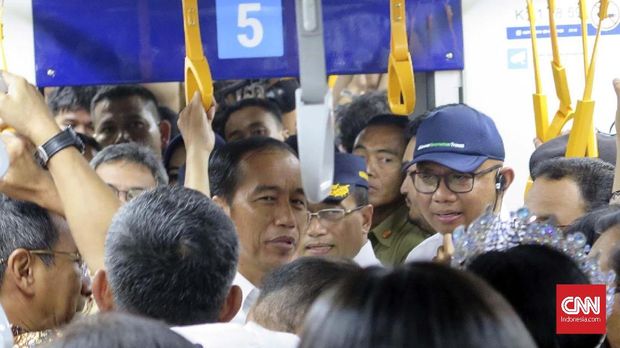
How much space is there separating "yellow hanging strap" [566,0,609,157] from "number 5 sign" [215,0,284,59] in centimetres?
86

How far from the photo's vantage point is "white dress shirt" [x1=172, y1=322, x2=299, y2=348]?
2.23 meters

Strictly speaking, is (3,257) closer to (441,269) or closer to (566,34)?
(441,269)

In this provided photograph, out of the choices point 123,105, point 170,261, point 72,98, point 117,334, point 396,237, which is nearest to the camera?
point 117,334

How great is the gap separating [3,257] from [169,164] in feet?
6.16

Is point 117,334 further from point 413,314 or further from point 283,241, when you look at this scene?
point 283,241

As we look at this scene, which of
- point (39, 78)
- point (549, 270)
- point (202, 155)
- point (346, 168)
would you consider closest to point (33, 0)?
point (39, 78)

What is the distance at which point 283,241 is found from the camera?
3699mm

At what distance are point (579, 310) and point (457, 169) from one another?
4.24 feet

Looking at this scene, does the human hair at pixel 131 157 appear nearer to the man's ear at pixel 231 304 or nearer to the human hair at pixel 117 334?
the man's ear at pixel 231 304

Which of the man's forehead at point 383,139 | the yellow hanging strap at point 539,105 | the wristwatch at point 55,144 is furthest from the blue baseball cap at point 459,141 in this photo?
the wristwatch at point 55,144

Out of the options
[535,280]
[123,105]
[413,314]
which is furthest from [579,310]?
[123,105]

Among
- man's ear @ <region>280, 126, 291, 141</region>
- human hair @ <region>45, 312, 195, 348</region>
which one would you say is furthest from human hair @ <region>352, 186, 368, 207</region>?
human hair @ <region>45, 312, 195, 348</region>

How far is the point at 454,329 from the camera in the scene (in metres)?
1.45

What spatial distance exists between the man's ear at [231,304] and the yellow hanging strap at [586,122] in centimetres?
132
